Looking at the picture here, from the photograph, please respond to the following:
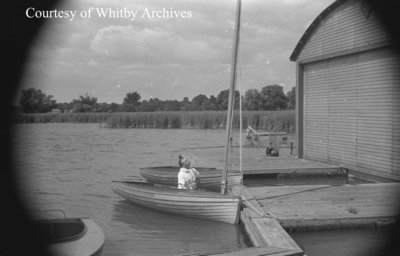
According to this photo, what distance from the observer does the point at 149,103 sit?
77438 millimetres

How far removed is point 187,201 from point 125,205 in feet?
13.4

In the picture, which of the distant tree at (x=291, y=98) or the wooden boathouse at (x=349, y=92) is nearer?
the wooden boathouse at (x=349, y=92)

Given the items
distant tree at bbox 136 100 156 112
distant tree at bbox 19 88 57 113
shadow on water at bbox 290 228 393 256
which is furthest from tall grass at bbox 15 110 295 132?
shadow on water at bbox 290 228 393 256

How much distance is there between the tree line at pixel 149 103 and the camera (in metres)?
54.4

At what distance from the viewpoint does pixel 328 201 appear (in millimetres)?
10625

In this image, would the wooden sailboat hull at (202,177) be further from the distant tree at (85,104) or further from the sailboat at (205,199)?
the distant tree at (85,104)

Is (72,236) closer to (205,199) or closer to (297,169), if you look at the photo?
(205,199)

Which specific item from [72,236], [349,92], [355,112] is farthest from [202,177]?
[72,236]

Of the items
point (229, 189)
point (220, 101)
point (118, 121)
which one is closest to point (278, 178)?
point (229, 189)

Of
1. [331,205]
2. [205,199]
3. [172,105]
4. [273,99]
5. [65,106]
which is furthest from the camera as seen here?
[273,99]

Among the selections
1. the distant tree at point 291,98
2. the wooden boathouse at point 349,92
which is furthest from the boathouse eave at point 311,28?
the distant tree at point 291,98

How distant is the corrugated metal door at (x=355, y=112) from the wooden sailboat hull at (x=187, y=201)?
20.2ft

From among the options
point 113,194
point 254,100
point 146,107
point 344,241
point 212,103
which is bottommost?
point 113,194

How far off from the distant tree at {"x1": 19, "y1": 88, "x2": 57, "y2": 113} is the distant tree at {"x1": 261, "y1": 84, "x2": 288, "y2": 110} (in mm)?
52940
